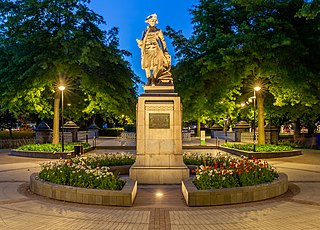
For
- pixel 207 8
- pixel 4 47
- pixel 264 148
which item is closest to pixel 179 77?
pixel 207 8

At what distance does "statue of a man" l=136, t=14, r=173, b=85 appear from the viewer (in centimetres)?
1247

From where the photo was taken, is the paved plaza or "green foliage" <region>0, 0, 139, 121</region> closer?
the paved plaza

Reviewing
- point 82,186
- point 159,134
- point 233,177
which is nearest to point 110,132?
point 159,134

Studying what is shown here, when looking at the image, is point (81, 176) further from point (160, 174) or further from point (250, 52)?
point (250, 52)

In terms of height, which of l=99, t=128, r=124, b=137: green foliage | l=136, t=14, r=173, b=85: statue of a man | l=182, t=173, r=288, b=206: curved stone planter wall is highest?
l=136, t=14, r=173, b=85: statue of a man

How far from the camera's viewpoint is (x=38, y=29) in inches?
815

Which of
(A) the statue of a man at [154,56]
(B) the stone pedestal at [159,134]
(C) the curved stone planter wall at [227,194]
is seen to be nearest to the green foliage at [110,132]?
(A) the statue of a man at [154,56]

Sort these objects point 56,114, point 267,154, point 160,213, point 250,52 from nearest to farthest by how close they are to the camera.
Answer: point 160,213 < point 250,52 < point 267,154 < point 56,114

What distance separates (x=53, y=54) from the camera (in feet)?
66.3

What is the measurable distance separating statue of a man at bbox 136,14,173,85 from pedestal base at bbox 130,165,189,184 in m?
3.31

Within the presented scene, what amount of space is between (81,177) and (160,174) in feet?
10.4

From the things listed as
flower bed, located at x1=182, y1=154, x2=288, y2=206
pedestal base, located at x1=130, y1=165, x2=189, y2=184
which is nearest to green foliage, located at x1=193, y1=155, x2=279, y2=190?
flower bed, located at x1=182, y1=154, x2=288, y2=206

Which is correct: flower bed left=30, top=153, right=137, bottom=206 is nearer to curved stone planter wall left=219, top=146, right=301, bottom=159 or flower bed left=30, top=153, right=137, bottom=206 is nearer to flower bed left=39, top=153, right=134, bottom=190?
flower bed left=39, top=153, right=134, bottom=190

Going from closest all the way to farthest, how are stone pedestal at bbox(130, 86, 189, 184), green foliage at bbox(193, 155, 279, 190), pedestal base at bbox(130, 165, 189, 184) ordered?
1. green foliage at bbox(193, 155, 279, 190)
2. pedestal base at bbox(130, 165, 189, 184)
3. stone pedestal at bbox(130, 86, 189, 184)
